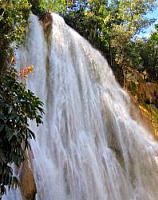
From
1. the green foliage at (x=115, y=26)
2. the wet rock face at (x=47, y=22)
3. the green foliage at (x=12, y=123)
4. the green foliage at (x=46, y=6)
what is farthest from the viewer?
the green foliage at (x=115, y=26)

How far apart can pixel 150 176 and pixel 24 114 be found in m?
8.04

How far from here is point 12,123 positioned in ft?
15.6

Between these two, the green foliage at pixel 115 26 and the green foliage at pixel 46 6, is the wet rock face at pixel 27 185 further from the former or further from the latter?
the green foliage at pixel 115 26

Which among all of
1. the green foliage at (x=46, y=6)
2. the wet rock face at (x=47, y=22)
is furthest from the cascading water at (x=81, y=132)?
the green foliage at (x=46, y=6)

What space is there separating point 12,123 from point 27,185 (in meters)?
2.00

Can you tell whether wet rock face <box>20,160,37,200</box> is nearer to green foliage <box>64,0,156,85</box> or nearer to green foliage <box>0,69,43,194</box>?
green foliage <box>0,69,43,194</box>

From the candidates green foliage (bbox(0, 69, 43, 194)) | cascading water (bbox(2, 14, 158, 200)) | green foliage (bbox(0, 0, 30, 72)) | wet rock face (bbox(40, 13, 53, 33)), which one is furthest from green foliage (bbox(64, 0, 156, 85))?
green foliage (bbox(0, 69, 43, 194))

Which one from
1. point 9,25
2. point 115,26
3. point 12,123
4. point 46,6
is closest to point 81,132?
point 9,25

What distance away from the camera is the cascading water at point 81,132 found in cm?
852

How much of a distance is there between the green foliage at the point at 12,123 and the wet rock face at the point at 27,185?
1252 mm

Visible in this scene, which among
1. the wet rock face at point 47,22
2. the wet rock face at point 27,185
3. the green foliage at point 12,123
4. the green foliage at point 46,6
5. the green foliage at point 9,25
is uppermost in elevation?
the green foliage at point 46,6

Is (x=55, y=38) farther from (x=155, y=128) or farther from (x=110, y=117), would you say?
(x=155, y=128)

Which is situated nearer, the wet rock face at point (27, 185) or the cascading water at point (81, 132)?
the wet rock face at point (27, 185)

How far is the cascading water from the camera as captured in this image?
852cm
